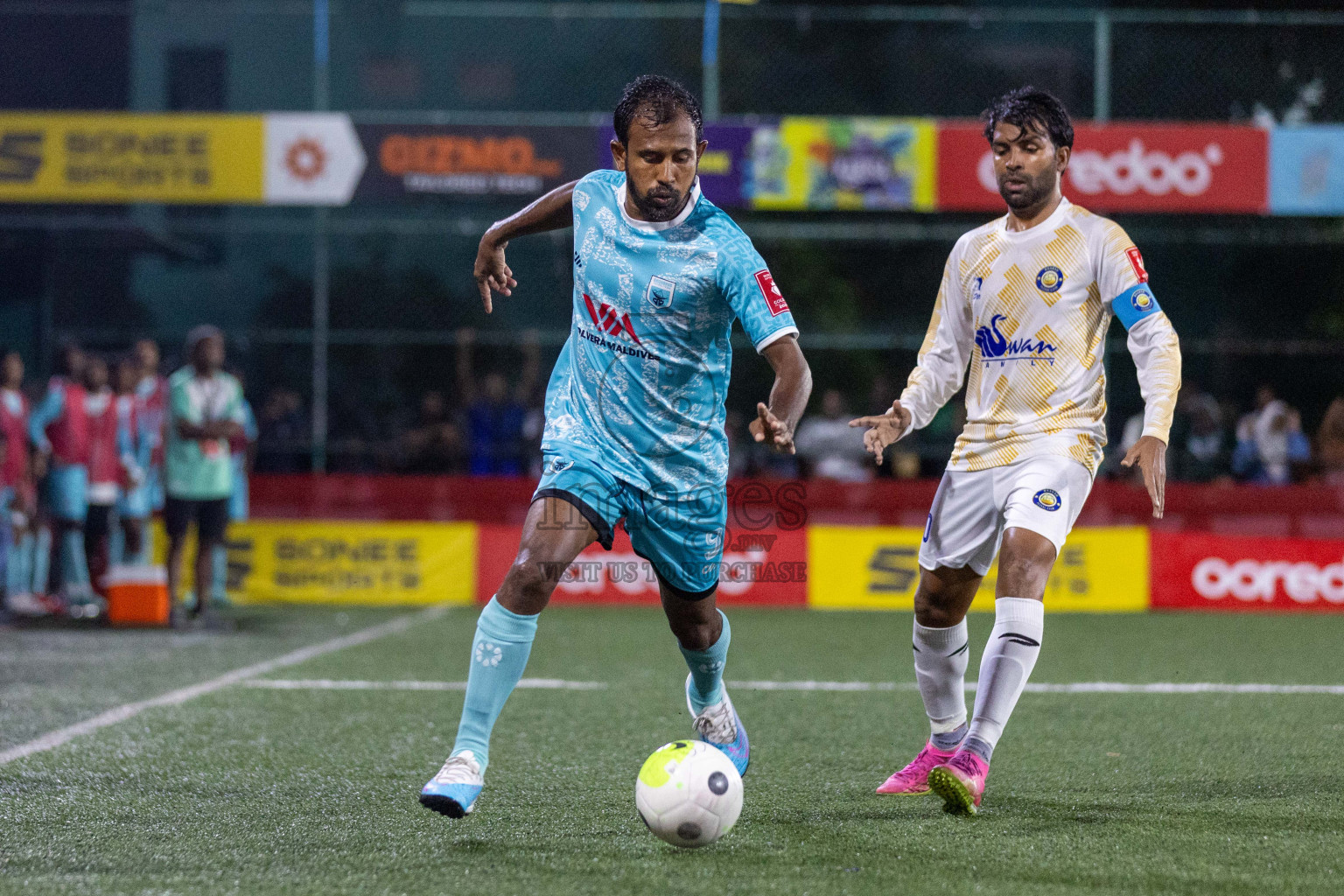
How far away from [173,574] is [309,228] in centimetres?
1092

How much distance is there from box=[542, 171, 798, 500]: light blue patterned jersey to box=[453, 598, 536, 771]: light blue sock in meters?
0.50

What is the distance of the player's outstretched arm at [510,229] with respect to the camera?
462cm

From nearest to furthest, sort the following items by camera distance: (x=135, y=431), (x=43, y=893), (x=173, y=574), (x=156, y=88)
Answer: (x=43, y=893)
(x=173, y=574)
(x=135, y=431)
(x=156, y=88)

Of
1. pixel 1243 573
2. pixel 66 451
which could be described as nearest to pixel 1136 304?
pixel 1243 573

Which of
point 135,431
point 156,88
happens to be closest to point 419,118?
point 135,431

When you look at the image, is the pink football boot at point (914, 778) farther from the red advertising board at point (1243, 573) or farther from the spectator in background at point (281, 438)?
the spectator in background at point (281, 438)

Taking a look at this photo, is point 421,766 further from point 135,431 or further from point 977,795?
point 135,431

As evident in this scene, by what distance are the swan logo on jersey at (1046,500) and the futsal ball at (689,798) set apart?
52.9 inches

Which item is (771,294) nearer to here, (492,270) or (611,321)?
(611,321)

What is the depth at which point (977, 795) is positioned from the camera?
4.37 m

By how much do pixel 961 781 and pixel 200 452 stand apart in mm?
7315

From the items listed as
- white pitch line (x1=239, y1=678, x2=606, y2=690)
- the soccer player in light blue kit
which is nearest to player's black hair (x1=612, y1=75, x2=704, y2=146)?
the soccer player in light blue kit

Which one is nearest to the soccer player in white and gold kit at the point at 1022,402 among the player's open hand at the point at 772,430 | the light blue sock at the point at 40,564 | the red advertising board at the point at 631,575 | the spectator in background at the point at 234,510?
the player's open hand at the point at 772,430

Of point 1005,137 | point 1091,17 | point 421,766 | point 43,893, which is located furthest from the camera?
point 1091,17
